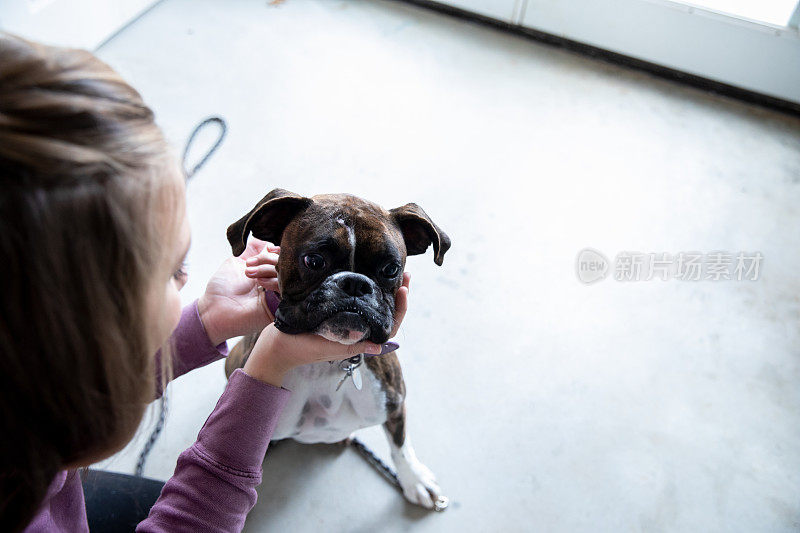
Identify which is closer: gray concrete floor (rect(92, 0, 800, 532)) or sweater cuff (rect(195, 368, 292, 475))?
sweater cuff (rect(195, 368, 292, 475))

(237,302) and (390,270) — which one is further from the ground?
(390,270)

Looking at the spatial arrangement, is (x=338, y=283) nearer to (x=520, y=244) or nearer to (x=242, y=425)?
(x=242, y=425)

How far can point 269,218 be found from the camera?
1160mm

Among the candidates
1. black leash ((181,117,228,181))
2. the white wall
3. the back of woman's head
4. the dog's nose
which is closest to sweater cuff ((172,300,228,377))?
the dog's nose

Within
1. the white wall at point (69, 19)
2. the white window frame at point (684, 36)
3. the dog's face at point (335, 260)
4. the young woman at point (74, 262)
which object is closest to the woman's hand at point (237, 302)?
the dog's face at point (335, 260)

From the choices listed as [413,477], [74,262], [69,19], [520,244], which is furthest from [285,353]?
[69,19]

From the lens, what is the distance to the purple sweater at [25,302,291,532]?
0.96 metres

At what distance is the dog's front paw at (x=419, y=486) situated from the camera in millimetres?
1550

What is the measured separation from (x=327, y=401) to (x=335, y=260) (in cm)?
36

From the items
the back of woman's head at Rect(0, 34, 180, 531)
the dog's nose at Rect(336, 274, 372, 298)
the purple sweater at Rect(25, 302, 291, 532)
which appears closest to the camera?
the back of woman's head at Rect(0, 34, 180, 531)

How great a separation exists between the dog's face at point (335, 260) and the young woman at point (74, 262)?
25cm

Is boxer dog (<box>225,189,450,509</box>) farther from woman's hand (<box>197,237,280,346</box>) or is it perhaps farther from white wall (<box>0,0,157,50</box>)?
white wall (<box>0,0,157,50</box>)

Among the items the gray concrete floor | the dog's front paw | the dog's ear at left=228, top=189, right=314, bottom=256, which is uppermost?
the dog's ear at left=228, top=189, right=314, bottom=256

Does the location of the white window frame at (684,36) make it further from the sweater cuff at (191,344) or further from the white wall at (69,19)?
the sweater cuff at (191,344)
